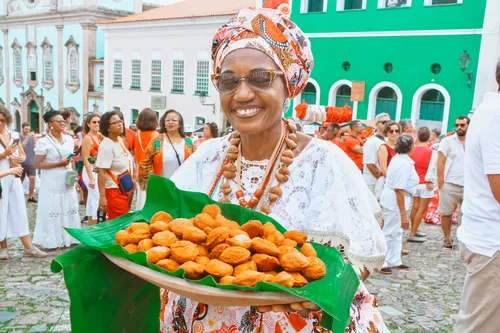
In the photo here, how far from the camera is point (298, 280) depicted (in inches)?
50.8

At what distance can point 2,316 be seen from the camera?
155 inches

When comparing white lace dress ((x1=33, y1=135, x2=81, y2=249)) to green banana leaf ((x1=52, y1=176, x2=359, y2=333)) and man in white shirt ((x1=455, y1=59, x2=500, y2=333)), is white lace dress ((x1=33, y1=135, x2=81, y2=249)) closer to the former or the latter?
green banana leaf ((x1=52, y1=176, x2=359, y2=333))

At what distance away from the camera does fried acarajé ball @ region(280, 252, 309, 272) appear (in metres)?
1.33

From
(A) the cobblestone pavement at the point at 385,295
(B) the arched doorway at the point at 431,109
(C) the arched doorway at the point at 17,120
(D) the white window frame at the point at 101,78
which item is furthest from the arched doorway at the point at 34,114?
(A) the cobblestone pavement at the point at 385,295

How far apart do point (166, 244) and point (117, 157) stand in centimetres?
442

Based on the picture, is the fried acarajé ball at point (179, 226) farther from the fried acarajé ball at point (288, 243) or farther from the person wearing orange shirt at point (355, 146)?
the person wearing orange shirt at point (355, 146)

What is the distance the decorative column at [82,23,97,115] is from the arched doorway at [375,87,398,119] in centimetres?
2156

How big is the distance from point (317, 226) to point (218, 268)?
0.54 metres

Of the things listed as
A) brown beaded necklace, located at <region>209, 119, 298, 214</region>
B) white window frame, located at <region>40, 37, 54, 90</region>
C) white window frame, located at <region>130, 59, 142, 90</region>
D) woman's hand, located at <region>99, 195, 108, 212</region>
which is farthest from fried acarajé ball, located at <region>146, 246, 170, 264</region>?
white window frame, located at <region>40, 37, 54, 90</region>

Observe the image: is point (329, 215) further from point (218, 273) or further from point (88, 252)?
point (88, 252)

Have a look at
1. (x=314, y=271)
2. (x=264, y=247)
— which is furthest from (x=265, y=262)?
(x=314, y=271)

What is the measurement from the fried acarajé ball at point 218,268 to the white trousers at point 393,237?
4720 millimetres

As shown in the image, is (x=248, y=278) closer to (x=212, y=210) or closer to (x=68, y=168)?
(x=212, y=210)

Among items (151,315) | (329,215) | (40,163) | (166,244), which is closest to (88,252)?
(166,244)
